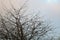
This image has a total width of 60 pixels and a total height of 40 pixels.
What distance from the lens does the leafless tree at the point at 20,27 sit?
1964 millimetres

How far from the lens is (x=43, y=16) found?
95.7 inches

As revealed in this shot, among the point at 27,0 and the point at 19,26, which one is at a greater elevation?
the point at 27,0

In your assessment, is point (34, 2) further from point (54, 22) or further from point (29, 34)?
point (29, 34)

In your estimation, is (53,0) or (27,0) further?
(53,0)

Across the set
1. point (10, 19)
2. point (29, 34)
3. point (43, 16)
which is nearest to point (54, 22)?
point (43, 16)

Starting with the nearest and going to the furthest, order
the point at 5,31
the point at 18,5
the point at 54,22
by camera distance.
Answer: the point at 5,31 → the point at 18,5 → the point at 54,22

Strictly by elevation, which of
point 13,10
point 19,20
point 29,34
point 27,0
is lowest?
point 29,34

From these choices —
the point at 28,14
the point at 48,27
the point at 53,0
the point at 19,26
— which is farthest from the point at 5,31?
the point at 53,0

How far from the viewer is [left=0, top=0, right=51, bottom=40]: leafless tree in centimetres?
196

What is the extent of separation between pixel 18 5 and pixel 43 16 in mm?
433

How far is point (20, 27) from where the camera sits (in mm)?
1984

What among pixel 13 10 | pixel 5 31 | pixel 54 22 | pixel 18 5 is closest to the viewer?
pixel 5 31

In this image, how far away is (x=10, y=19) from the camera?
6.81 ft

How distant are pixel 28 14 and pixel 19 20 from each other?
0.79ft
